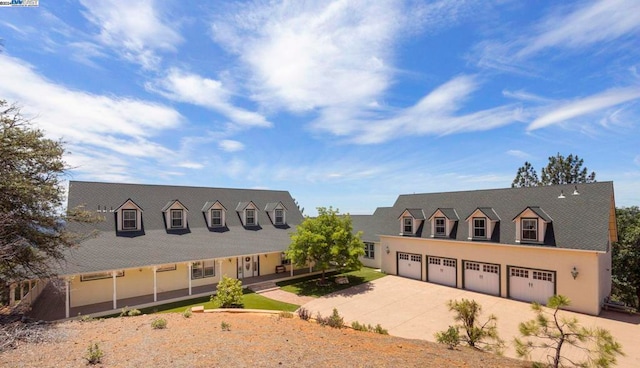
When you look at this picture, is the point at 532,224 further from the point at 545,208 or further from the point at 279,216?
the point at 279,216

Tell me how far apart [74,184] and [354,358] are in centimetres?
2331

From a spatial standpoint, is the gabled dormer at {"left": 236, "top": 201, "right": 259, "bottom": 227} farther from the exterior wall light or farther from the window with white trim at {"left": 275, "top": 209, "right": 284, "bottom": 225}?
the exterior wall light

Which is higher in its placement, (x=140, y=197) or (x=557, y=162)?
(x=557, y=162)

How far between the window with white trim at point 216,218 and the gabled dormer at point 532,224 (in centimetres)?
2201

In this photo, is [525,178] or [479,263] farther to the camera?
[525,178]

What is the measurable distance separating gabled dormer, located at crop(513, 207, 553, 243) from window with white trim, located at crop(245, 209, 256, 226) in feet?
66.5

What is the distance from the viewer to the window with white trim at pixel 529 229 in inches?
765

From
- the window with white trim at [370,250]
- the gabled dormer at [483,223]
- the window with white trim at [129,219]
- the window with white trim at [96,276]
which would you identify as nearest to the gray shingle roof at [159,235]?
the window with white trim at [129,219]

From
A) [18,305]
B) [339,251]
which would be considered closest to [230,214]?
[339,251]

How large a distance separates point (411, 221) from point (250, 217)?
1406 centimetres

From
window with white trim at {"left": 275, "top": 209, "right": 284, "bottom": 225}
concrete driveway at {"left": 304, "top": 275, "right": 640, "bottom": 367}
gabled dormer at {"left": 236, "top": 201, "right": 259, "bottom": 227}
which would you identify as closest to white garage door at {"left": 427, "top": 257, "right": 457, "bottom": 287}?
concrete driveway at {"left": 304, "top": 275, "right": 640, "bottom": 367}

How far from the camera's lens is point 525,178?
163 feet

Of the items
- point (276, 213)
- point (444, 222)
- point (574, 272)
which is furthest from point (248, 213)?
point (574, 272)

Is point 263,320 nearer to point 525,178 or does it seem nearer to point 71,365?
point 71,365
